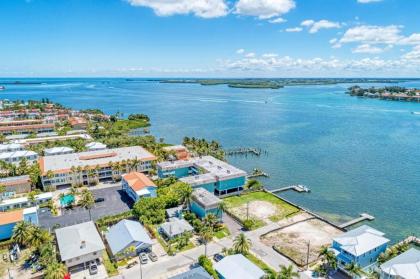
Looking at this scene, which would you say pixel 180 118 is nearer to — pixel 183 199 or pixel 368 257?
pixel 183 199

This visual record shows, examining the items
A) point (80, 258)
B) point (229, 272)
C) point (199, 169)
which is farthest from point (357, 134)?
point (80, 258)

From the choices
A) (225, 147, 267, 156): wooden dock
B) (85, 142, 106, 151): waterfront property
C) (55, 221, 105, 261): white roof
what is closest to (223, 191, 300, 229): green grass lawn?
(55, 221, 105, 261): white roof

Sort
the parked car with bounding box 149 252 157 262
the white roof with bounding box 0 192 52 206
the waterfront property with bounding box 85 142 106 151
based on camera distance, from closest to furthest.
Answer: the parked car with bounding box 149 252 157 262
the white roof with bounding box 0 192 52 206
the waterfront property with bounding box 85 142 106 151

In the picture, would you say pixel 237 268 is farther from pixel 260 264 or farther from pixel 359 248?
pixel 359 248

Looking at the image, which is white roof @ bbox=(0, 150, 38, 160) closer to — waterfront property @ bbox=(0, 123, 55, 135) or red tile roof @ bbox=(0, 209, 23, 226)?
red tile roof @ bbox=(0, 209, 23, 226)

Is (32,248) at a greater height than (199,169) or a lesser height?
lesser

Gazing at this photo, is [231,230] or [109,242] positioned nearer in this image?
[109,242]

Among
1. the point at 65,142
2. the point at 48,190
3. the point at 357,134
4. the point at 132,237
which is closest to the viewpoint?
the point at 132,237
